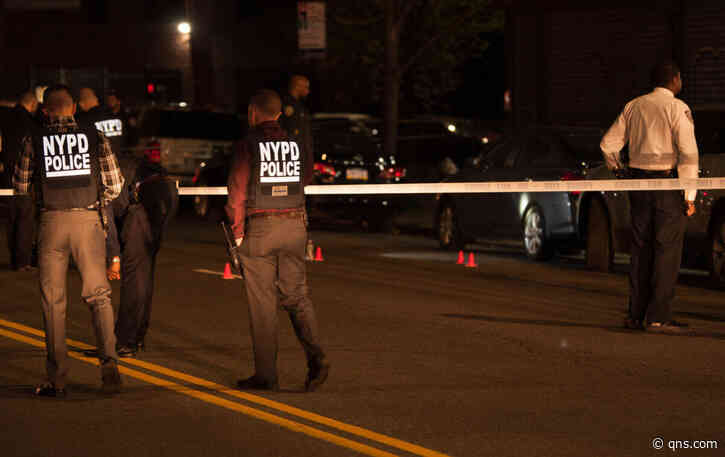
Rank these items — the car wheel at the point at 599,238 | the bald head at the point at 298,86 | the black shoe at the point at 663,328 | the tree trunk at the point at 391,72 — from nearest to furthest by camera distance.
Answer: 1. the black shoe at the point at 663,328
2. the bald head at the point at 298,86
3. the car wheel at the point at 599,238
4. the tree trunk at the point at 391,72

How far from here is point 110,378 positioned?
29.8 ft

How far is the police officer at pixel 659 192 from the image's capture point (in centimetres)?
1134

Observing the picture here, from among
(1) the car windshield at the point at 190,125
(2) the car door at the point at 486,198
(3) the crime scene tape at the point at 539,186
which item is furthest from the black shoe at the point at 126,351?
(1) the car windshield at the point at 190,125

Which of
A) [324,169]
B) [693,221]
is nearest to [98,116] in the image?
[693,221]

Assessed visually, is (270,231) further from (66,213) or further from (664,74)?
(664,74)

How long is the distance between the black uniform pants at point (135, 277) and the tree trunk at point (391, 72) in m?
16.6

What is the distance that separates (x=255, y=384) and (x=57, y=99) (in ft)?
7.18

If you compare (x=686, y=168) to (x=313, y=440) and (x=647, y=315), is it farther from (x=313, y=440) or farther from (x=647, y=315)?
(x=313, y=440)

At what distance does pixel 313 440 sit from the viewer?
775cm

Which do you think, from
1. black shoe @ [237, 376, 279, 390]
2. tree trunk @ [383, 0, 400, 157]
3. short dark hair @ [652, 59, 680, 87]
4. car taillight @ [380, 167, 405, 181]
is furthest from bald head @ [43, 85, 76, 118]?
tree trunk @ [383, 0, 400, 157]

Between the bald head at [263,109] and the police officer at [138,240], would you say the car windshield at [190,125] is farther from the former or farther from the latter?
the bald head at [263,109]

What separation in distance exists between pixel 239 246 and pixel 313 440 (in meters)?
1.73

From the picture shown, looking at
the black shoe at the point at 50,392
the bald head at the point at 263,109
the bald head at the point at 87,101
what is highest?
the bald head at the point at 87,101

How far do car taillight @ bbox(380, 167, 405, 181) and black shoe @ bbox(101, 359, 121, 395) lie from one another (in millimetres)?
13173
